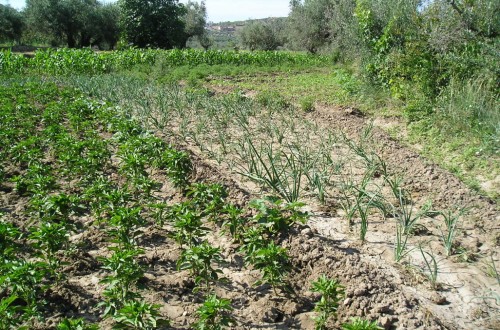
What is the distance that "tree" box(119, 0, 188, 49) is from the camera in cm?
3456

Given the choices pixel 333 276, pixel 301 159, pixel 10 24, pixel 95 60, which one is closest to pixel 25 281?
pixel 333 276

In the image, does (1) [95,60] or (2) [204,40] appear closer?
(1) [95,60]

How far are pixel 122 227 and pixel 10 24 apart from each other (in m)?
46.0

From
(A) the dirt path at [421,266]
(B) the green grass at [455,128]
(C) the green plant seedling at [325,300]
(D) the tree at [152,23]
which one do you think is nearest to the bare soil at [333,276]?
(A) the dirt path at [421,266]

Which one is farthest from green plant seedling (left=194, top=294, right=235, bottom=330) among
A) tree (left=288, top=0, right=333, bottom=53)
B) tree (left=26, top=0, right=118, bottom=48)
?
tree (left=26, top=0, right=118, bottom=48)

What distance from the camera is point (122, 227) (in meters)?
3.91

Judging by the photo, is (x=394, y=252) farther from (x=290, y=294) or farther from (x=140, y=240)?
(x=140, y=240)

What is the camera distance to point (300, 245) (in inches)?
160

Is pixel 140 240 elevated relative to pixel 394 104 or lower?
lower

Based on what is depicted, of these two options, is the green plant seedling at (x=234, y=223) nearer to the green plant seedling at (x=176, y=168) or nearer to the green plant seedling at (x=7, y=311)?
the green plant seedling at (x=176, y=168)

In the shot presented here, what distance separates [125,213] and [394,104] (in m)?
8.07

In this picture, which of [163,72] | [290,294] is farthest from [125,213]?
[163,72]

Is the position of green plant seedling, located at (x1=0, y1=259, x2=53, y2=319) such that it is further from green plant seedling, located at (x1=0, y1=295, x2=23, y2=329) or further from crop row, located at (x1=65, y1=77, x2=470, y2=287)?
crop row, located at (x1=65, y1=77, x2=470, y2=287)

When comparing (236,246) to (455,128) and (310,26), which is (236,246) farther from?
(310,26)
